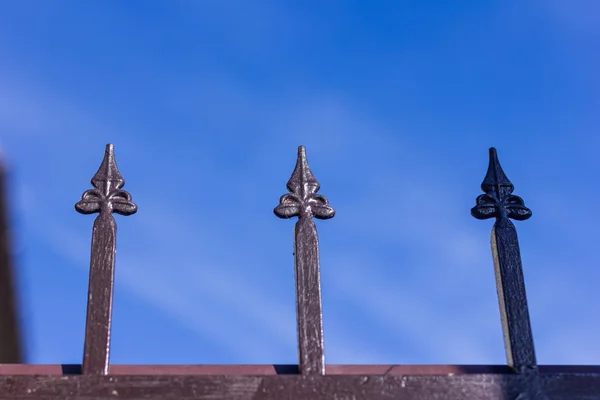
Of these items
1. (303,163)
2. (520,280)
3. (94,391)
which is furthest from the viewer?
(303,163)

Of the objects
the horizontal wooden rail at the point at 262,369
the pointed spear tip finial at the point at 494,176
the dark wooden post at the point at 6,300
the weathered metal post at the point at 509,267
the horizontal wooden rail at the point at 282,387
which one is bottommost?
the horizontal wooden rail at the point at 282,387

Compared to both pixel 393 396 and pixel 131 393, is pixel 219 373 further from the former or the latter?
pixel 393 396

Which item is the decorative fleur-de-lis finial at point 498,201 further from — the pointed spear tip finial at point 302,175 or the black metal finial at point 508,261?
the pointed spear tip finial at point 302,175

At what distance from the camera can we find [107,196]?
2684mm

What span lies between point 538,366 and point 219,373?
1187 mm

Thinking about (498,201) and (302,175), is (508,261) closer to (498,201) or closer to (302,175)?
(498,201)

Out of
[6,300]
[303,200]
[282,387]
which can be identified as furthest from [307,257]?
[6,300]

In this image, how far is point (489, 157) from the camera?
290 centimetres

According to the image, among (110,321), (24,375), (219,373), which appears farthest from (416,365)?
(24,375)

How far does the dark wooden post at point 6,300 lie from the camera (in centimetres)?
592

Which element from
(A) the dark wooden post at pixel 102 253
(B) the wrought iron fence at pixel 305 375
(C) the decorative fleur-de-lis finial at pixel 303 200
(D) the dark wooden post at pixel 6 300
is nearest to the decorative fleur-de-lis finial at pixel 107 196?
(A) the dark wooden post at pixel 102 253

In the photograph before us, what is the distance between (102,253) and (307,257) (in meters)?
0.80

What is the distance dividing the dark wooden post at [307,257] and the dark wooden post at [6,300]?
4.06m

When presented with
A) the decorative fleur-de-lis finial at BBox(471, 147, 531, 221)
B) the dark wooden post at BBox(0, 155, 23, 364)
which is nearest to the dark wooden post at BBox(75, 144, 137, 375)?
the decorative fleur-de-lis finial at BBox(471, 147, 531, 221)
